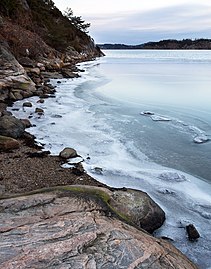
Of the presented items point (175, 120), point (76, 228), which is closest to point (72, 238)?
point (76, 228)

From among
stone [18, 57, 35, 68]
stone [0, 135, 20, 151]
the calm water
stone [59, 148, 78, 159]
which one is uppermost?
stone [18, 57, 35, 68]

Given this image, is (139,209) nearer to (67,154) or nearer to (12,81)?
(67,154)

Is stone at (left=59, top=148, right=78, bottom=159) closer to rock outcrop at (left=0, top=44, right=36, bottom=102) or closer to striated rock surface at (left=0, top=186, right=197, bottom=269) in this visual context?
striated rock surface at (left=0, top=186, right=197, bottom=269)

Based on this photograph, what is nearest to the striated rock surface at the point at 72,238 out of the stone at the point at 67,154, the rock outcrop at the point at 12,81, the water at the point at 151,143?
the water at the point at 151,143

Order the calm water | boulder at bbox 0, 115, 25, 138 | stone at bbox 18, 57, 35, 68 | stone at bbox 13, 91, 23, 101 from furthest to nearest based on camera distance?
stone at bbox 18, 57, 35, 68 < stone at bbox 13, 91, 23, 101 < boulder at bbox 0, 115, 25, 138 < the calm water

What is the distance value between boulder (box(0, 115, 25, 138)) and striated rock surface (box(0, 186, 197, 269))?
3825 millimetres

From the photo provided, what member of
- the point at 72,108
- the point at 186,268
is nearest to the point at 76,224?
the point at 186,268

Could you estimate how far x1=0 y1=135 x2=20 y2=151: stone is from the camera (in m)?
6.40

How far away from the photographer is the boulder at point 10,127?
718 cm

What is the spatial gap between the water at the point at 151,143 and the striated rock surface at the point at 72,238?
43.5 inches

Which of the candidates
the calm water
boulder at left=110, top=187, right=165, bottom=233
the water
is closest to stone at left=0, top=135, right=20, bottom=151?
the water

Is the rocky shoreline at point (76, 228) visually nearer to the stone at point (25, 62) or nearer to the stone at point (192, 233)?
the stone at point (192, 233)

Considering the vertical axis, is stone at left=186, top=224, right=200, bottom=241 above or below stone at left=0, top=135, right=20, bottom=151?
below

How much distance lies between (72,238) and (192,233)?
191 centimetres
